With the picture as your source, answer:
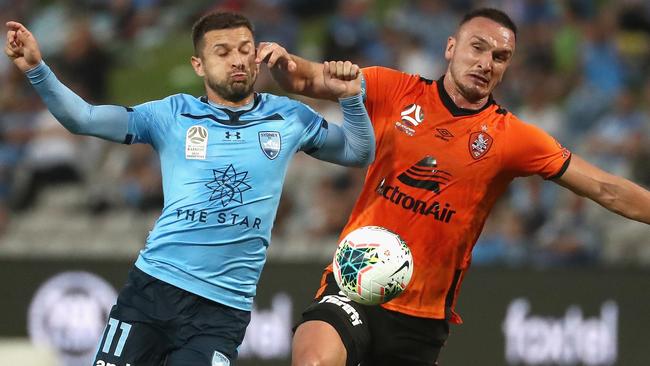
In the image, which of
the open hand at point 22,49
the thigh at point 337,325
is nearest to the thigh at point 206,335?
the thigh at point 337,325

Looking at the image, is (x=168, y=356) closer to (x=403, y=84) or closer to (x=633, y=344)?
(x=403, y=84)

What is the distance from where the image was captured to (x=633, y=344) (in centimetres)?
1013

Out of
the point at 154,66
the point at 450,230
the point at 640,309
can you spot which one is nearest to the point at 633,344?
the point at 640,309

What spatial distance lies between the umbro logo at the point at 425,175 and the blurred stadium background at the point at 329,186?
4.09m

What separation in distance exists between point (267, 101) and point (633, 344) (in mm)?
5306

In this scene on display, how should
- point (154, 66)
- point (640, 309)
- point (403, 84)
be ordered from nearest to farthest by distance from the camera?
point (403, 84) → point (640, 309) → point (154, 66)

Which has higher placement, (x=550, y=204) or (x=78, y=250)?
(x=550, y=204)

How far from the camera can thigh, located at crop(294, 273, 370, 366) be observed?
236 inches

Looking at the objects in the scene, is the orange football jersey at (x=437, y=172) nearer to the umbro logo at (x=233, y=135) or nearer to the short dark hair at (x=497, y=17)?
the short dark hair at (x=497, y=17)

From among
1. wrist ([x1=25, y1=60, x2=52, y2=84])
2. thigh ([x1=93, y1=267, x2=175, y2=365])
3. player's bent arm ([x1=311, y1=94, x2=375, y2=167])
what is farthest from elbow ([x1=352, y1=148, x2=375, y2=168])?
wrist ([x1=25, y1=60, x2=52, y2=84])

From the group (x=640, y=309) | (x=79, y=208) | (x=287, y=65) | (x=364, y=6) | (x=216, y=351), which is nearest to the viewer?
(x=216, y=351)

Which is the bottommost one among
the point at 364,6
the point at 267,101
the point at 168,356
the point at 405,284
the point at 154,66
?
the point at 168,356

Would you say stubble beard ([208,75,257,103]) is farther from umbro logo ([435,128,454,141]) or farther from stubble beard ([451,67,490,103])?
stubble beard ([451,67,490,103])

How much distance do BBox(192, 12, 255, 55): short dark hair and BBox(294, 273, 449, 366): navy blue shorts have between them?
1477 mm
